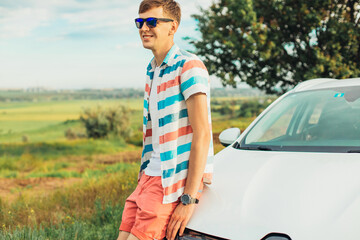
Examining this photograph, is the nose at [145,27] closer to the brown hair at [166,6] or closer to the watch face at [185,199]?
the brown hair at [166,6]

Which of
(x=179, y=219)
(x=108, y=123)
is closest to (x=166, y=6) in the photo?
(x=179, y=219)

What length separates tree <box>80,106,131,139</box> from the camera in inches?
953

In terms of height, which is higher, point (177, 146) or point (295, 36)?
point (295, 36)

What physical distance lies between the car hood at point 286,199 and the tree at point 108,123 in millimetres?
21965

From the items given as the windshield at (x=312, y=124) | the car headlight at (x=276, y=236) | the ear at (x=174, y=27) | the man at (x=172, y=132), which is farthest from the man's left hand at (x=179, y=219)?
the windshield at (x=312, y=124)

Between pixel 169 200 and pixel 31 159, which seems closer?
pixel 169 200

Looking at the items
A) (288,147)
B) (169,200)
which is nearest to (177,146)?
(169,200)

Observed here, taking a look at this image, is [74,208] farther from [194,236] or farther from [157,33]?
[157,33]

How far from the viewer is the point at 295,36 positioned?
13961 mm

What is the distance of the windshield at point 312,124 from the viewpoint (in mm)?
2941

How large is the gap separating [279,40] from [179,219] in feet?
41.1

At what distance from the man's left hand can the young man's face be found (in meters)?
0.87

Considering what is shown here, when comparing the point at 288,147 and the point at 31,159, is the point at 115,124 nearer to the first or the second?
the point at 31,159

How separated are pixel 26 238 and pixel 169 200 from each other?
1885mm
